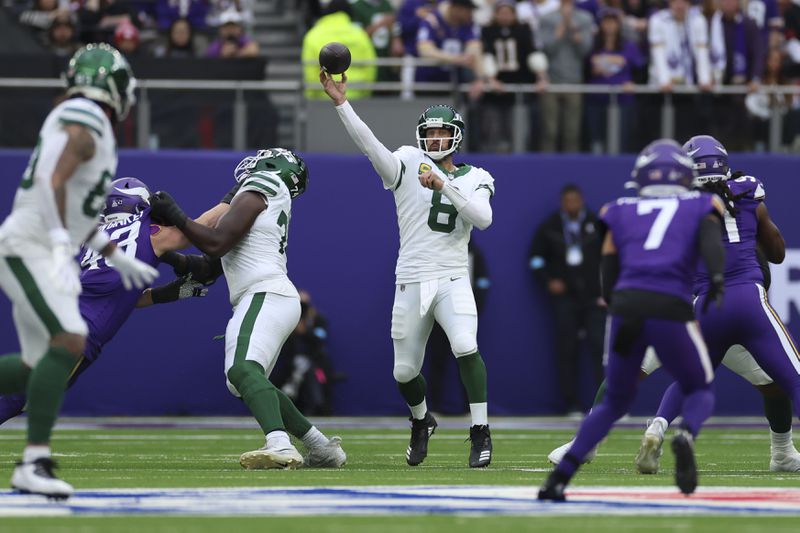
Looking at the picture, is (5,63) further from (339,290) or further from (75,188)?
(75,188)

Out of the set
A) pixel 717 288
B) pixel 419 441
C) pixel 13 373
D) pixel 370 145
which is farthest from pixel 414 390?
pixel 717 288

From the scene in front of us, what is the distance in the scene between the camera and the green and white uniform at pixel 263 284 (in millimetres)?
9320

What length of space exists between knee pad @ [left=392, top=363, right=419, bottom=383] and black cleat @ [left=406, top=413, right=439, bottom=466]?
28 cm

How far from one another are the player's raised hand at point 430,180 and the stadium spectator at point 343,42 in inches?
266

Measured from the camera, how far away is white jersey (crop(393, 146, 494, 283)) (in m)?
9.74

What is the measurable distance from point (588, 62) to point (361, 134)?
736 cm

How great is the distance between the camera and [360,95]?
1588 centimetres

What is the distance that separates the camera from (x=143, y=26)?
16797 millimetres

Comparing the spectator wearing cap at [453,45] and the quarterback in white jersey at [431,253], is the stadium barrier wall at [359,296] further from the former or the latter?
the quarterback in white jersey at [431,253]

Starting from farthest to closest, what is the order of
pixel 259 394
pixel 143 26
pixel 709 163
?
pixel 143 26, pixel 709 163, pixel 259 394

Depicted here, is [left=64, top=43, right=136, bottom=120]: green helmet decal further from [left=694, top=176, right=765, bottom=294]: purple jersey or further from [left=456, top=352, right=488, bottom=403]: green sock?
[left=694, top=176, right=765, bottom=294]: purple jersey

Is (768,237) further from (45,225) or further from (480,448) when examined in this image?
(45,225)
